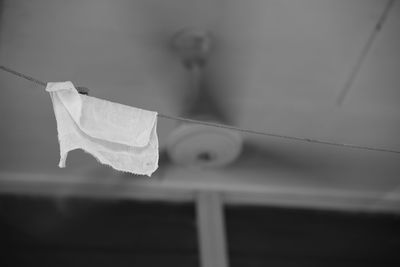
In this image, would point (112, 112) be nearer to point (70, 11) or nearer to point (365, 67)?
point (70, 11)

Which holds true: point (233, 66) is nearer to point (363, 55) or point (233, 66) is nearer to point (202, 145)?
point (202, 145)

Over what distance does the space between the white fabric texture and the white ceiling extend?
0.93 meters

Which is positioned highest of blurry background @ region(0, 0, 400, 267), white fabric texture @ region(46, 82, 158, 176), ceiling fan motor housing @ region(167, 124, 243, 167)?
blurry background @ region(0, 0, 400, 267)

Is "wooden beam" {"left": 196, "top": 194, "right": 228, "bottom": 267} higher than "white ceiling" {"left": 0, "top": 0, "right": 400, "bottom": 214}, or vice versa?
"white ceiling" {"left": 0, "top": 0, "right": 400, "bottom": 214}

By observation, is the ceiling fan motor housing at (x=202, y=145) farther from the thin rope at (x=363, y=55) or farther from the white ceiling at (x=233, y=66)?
the thin rope at (x=363, y=55)

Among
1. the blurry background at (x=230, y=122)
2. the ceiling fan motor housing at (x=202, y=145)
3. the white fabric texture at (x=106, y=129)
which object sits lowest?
the white fabric texture at (x=106, y=129)

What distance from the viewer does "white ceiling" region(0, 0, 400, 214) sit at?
2395 millimetres

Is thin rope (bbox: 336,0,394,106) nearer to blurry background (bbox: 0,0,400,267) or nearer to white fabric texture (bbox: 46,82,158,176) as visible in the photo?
blurry background (bbox: 0,0,400,267)

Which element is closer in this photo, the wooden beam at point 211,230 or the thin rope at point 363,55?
the thin rope at point 363,55

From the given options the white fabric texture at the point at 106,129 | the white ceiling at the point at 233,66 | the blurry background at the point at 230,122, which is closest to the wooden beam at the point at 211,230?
the blurry background at the point at 230,122

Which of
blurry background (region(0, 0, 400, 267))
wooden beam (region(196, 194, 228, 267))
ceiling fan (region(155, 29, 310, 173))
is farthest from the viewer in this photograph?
wooden beam (region(196, 194, 228, 267))

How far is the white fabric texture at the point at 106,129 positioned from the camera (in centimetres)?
139

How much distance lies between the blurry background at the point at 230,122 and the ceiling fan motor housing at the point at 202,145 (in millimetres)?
108

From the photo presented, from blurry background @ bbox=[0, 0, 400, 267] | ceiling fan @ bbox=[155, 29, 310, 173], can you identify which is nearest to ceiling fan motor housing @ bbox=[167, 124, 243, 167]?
ceiling fan @ bbox=[155, 29, 310, 173]
